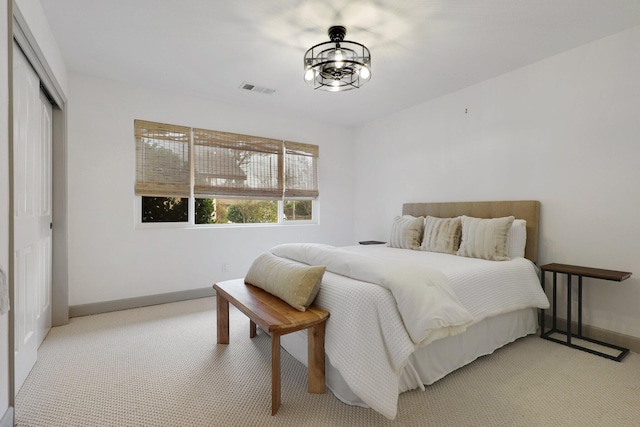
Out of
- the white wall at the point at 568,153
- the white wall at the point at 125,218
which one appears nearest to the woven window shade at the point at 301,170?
the white wall at the point at 125,218

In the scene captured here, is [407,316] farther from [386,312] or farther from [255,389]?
[255,389]

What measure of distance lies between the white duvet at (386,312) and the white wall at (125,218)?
2.14 metres

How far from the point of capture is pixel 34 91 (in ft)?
7.25

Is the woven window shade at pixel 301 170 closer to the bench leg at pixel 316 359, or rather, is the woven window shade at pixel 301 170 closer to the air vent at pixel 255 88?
the air vent at pixel 255 88

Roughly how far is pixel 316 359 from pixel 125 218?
2.75 meters

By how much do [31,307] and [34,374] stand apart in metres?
0.45

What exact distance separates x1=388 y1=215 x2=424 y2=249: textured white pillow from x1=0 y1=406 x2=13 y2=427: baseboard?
322 centimetres

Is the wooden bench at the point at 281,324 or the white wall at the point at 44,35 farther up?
the white wall at the point at 44,35

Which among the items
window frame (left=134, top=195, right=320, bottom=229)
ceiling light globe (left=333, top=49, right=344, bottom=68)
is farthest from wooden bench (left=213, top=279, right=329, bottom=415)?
window frame (left=134, top=195, right=320, bottom=229)

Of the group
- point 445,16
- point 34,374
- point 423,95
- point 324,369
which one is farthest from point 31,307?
point 423,95

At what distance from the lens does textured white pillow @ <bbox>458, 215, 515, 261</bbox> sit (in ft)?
9.12

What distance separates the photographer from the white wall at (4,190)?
1.47 metres

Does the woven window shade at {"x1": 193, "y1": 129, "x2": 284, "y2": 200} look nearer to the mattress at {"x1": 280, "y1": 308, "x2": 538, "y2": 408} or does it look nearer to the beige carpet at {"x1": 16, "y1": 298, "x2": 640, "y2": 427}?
the beige carpet at {"x1": 16, "y1": 298, "x2": 640, "y2": 427}

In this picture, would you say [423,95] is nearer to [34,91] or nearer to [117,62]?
[117,62]
